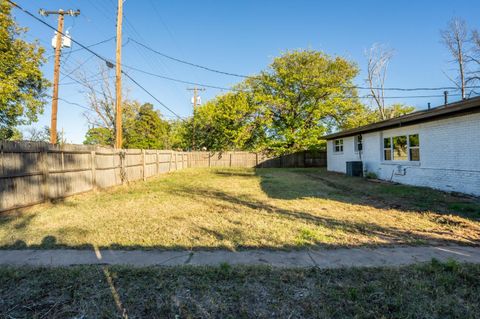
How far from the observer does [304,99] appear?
25.2m

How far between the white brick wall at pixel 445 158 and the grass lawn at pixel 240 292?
6.19 m

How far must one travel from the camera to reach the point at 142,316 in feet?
7.33

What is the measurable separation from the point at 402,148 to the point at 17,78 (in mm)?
20216

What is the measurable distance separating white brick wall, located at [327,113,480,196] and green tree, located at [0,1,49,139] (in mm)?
18189

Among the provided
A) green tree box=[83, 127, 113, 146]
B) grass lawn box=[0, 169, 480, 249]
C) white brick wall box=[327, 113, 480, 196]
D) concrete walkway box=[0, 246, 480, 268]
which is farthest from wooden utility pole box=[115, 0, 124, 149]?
green tree box=[83, 127, 113, 146]

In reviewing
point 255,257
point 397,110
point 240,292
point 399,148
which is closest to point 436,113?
point 399,148

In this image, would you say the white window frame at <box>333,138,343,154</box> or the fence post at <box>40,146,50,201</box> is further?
the white window frame at <box>333,138,343,154</box>

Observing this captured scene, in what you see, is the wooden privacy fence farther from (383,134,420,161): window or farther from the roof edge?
(383,134,420,161): window

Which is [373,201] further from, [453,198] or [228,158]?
[228,158]

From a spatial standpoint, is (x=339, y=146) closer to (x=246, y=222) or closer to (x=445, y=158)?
(x=445, y=158)

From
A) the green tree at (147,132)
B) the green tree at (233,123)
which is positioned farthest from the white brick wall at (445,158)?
the green tree at (147,132)

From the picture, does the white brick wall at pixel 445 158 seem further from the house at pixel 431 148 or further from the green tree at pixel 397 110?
the green tree at pixel 397 110

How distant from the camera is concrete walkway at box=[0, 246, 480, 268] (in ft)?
10.7

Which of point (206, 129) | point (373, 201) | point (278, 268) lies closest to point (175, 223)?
point (278, 268)
